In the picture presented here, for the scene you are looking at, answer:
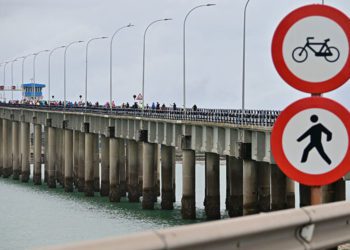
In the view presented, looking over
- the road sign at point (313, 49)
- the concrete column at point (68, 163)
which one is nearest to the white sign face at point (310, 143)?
the road sign at point (313, 49)

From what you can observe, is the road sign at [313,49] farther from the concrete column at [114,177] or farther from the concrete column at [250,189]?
the concrete column at [114,177]

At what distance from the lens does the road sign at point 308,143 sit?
28.2 ft

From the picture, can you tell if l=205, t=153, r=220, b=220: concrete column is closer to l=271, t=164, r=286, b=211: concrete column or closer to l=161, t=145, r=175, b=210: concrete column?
l=161, t=145, r=175, b=210: concrete column

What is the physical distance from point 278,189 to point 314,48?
1609 inches

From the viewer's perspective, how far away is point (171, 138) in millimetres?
63938

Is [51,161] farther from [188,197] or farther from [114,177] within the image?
[188,197]

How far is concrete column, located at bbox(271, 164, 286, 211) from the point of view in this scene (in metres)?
48.7

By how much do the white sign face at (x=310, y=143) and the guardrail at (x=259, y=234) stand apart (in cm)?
35

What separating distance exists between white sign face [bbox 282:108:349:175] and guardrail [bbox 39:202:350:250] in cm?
35

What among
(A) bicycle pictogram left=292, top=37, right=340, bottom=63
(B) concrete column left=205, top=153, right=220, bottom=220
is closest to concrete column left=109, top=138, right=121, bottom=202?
(B) concrete column left=205, top=153, right=220, bottom=220

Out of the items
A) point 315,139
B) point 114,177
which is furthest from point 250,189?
point 315,139

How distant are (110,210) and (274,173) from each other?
17.9m

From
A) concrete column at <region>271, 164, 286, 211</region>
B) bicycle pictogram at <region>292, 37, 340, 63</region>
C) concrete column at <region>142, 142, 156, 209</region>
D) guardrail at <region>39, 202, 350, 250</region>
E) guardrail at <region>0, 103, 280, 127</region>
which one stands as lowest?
concrete column at <region>142, 142, 156, 209</region>

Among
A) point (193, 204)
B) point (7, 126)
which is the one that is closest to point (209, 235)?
point (193, 204)
